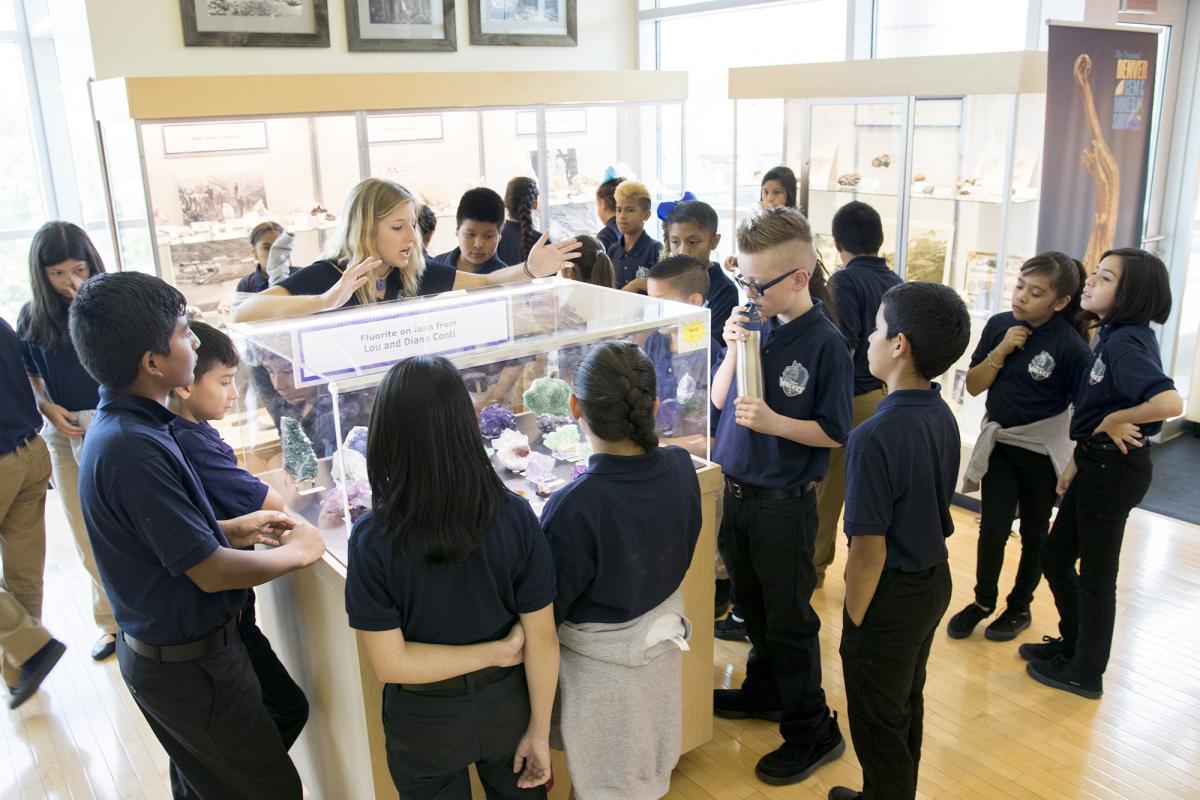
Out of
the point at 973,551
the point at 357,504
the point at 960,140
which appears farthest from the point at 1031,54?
the point at 357,504

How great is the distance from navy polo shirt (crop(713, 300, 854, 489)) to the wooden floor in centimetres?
104

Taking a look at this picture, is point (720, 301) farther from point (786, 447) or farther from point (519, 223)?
point (519, 223)

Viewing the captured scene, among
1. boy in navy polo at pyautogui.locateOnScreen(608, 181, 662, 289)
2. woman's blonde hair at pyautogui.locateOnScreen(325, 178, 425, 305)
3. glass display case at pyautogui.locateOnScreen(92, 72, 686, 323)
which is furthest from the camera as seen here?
boy in navy polo at pyautogui.locateOnScreen(608, 181, 662, 289)

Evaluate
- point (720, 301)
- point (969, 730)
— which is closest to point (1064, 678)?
point (969, 730)

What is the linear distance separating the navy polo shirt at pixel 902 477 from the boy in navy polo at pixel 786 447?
1.54ft

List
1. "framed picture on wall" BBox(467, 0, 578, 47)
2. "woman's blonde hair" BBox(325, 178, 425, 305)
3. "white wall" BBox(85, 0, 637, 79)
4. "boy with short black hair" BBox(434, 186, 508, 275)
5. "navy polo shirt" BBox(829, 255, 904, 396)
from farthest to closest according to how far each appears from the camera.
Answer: "framed picture on wall" BBox(467, 0, 578, 47), "white wall" BBox(85, 0, 637, 79), "boy with short black hair" BBox(434, 186, 508, 275), "navy polo shirt" BBox(829, 255, 904, 396), "woman's blonde hair" BBox(325, 178, 425, 305)

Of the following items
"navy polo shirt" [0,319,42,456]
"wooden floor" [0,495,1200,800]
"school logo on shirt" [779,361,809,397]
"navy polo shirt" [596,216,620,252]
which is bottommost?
"wooden floor" [0,495,1200,800]

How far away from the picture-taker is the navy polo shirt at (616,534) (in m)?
2.17

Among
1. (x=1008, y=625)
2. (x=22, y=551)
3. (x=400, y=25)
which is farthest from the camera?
(x=400, y=25)

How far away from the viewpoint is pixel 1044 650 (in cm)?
381

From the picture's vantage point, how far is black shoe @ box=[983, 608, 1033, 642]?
13.1ft

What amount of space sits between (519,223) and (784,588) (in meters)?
3.66

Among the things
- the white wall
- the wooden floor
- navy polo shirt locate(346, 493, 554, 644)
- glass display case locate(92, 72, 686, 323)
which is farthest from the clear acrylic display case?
the white wall

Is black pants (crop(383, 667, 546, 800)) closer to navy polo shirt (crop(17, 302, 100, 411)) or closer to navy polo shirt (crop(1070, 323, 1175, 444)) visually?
navy polo shirt (crop(1070, 323, 1175, 444))
